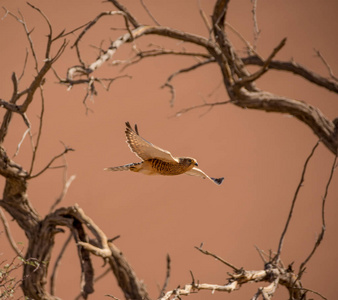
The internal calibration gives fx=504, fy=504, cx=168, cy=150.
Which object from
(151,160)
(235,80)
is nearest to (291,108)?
(235,80)

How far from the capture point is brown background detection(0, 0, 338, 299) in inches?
77.2

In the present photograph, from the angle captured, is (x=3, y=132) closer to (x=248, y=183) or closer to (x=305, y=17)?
(x=248, y=183)

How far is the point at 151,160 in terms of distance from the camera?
707 mm

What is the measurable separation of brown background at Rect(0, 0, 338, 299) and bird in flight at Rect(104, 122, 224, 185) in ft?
3.11

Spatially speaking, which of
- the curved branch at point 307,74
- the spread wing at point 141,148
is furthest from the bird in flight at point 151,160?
the curved branch at point 307,74

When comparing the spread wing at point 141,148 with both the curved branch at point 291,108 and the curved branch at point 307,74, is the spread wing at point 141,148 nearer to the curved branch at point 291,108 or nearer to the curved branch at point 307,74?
the curved branch at point 291,108

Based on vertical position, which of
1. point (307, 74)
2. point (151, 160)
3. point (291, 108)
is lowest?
point (151, 160)

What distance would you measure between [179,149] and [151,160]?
1.13 metres

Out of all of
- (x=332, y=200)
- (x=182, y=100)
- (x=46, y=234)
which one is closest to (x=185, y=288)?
(x=46, y=234)

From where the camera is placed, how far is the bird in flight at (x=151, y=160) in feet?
2.26

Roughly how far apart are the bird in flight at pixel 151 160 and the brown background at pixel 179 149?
3.11 feet

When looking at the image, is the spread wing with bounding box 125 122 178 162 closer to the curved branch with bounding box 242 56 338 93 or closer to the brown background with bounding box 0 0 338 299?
the brown background with bounding box 0 0 338 299

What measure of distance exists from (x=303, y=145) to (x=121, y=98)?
1.18 m

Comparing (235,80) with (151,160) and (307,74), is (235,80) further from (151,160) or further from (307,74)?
(151,160)
